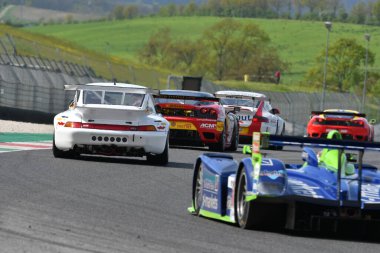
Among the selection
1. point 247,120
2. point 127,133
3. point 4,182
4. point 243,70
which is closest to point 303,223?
point 4,182

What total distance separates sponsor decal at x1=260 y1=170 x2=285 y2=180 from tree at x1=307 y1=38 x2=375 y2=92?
5219 inches

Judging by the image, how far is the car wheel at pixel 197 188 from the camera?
39.3 feet

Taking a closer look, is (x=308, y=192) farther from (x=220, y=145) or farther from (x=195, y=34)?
(x=195, y=34)

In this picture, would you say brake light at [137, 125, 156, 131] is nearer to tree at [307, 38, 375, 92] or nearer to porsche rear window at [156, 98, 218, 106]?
porsche rear window at [156, 98, 218, 106]

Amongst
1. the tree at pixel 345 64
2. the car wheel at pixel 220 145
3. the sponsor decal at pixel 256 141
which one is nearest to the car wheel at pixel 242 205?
the sponsor decal at pixel 256 141

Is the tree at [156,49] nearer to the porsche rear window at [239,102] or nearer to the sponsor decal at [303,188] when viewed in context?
the porsche rear window at [239,102]

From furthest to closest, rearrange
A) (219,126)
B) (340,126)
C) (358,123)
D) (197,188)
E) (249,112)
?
1. (358,123)
2. (340,126)
3. (249,112)
4. (219,126)
5. (197,188)

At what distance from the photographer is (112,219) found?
10906 millimetres

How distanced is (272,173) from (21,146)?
12.5 meters

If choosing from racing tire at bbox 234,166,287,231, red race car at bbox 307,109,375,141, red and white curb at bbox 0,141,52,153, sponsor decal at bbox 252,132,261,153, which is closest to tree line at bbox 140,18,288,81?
red race car at bbox 307,109,375,141

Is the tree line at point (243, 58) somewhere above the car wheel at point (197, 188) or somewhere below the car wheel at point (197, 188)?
above

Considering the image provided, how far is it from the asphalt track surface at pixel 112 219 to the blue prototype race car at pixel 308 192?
145 millimetres

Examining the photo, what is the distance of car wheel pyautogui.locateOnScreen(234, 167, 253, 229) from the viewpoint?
417 inches

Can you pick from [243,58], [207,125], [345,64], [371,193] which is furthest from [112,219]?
[243,58]
